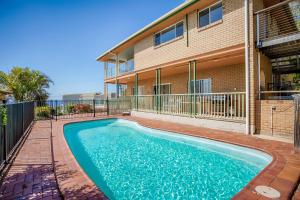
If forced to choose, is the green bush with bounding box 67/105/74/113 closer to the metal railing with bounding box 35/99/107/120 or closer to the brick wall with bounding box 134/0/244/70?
the metal railing with bounding box 35/99/107/120

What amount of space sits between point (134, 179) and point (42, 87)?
20307 millimetres

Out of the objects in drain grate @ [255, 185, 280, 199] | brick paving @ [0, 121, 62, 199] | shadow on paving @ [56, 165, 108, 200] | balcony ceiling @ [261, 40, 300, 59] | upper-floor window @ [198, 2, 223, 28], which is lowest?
brick paving @ [0, 121, 62, 199]

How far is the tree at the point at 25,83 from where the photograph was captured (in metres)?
16.3

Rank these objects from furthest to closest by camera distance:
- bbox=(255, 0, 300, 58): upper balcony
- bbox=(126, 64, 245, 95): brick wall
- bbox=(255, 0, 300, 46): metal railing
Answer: bbox=(126, 64, 245, 95): brick wall
bbox=(255, 0, 300, 46): metal railing
bbox=(255, 0, 300, 58): upper balcony

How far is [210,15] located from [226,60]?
8.12 ft

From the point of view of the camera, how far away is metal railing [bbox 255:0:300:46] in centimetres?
676

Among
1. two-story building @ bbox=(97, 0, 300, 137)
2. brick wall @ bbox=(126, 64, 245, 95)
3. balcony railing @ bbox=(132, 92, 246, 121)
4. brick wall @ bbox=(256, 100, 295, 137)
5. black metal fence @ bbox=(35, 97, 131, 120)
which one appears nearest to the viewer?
brick wall @ bbox=(256, 100, 295, 137)

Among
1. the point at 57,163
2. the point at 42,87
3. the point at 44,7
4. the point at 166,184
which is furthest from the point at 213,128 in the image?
the point at 42,87

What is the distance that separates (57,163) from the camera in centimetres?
401

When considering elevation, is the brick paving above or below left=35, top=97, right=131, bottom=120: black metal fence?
below

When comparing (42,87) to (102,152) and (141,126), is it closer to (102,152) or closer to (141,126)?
(141,126)

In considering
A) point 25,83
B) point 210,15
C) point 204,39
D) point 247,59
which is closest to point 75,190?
point 247,59

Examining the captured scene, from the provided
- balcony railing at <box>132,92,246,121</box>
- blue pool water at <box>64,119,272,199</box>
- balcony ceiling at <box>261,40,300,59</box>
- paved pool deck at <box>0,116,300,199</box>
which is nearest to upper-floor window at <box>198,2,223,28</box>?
balcony ceiling at <box>261,40,300,59</box>

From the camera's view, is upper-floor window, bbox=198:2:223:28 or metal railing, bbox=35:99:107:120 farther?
metal railing, bbox=35:99:107:120
